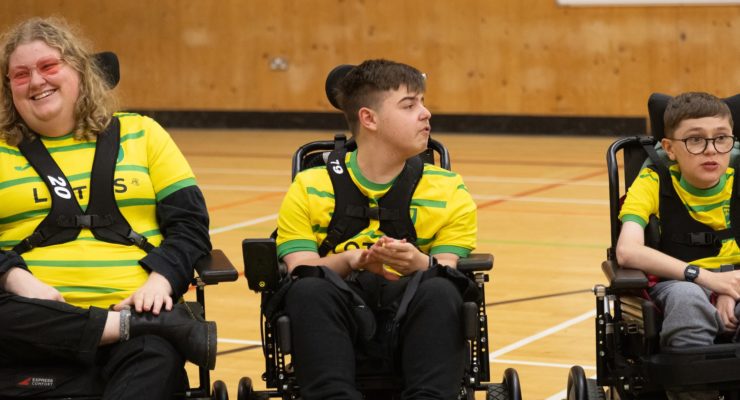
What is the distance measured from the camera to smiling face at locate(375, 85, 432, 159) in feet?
12.0

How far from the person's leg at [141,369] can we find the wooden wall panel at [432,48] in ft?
32.2

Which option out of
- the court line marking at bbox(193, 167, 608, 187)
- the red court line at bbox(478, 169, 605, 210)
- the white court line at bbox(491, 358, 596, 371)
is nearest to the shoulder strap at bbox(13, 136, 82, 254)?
the white court line at bbox(491, 358, 596, 371)

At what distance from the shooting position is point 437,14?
13.3 meters

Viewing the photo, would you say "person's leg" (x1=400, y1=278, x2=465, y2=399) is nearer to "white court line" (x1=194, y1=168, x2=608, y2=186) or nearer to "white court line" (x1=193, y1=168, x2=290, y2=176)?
"white court line" (x1=194, y1=168, x2=608, y2=186)

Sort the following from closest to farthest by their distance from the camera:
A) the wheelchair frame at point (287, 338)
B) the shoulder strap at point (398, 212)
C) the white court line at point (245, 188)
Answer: the wheelchair frame at point (287, 338), the shoulder strap at point (398, 212), the white court line at point (245, 188)

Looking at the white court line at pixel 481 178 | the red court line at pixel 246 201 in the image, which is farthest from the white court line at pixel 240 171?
the red court line at pixel 246 201

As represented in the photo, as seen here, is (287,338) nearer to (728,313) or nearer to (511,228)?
(728,313)

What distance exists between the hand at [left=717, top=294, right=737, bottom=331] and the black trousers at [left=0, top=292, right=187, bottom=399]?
1.39m

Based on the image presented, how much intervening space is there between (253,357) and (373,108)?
149cm

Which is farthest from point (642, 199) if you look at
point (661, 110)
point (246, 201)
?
point (246, 201)

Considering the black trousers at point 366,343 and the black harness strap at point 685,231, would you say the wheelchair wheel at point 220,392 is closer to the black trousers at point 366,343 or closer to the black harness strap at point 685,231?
the black trousers at point 366,343

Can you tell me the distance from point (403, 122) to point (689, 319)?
36.0 inches

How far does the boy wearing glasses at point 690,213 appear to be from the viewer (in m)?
3.54

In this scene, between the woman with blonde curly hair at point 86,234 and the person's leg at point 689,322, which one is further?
the person's leg at point 689,322
